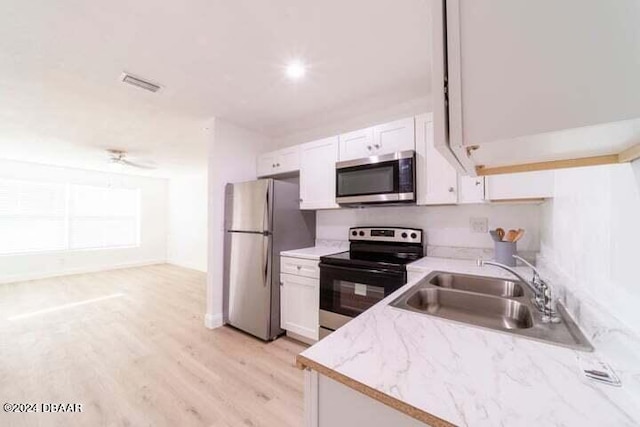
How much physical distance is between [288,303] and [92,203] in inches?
238

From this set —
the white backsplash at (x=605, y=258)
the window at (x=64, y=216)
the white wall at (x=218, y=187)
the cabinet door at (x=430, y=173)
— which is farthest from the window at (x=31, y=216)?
the white backsplash at (x=605, y=258)

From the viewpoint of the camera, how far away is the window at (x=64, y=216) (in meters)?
4.92

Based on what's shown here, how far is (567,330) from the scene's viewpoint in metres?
0.85

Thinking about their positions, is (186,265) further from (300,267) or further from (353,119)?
(353,119)

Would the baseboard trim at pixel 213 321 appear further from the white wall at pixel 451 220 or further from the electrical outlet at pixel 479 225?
the electrical outlet at pixel 479 225

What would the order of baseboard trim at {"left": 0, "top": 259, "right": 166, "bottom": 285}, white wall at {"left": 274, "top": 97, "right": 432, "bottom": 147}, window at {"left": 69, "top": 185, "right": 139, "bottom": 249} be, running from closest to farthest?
1. white wall at {"left": 274, "top": 97, "right": 432, "bottom": 147}
2. baseboard trim at {"left": 0, "top": 259, "right": 166, "bottom": 285}
3. window at {"left": 69, "top": 185, "right": 139, "bottom": 249}

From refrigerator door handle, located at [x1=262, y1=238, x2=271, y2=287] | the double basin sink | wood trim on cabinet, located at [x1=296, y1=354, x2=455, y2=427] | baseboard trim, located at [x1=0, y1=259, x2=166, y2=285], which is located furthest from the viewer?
baseboard trim, located at [x1=0, y1=259, x2=166, y2=285]

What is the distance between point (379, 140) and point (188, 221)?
5.80m

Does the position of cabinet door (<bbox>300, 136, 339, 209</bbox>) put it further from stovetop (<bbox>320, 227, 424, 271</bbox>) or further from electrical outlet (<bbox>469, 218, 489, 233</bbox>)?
electrical outlet (<bbox>469, 218, 489, 233</bbox>)

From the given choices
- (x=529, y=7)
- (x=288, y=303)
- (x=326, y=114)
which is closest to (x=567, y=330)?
(x=529, y=7)

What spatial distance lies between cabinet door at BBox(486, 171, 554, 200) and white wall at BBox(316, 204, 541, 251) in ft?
1.61

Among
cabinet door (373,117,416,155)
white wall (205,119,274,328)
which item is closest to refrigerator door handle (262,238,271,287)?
white wall (205,119,274,328)

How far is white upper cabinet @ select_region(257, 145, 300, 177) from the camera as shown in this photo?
2.92 meters

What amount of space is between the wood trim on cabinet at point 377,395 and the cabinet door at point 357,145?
2.00 metres
